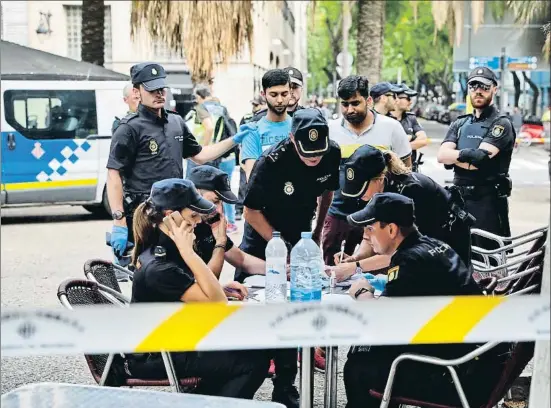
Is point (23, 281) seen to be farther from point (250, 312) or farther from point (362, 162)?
point (250, 312)

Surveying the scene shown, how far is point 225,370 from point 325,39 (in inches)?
2580

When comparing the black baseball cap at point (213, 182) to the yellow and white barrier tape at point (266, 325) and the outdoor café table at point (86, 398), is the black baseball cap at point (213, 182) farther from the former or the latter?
the yellow and white barrier tape at point (266, 325)

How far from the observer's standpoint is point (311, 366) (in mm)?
4113

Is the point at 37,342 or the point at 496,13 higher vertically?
the point at 496,13

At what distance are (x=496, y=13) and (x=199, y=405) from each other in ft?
114

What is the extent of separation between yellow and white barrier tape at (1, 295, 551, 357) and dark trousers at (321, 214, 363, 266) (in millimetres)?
3752

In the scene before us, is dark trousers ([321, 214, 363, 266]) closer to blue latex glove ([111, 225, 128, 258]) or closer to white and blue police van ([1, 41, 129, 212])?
blue latex glove ([111, 225, 128, 258])

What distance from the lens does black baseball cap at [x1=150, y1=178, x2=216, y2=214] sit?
405cm

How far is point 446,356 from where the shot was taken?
3818mm

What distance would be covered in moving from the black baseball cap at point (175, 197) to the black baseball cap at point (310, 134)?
3.61 ft

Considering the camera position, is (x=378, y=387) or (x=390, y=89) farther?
(x=390, y=89)

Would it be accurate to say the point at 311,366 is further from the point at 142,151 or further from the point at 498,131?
the point at 498,131

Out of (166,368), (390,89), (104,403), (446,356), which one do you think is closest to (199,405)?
(104,403)

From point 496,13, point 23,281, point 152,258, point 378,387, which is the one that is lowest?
point 23,281
